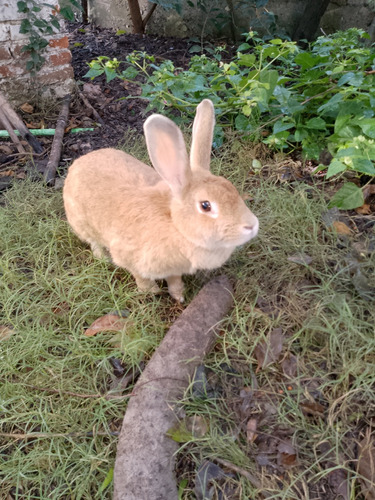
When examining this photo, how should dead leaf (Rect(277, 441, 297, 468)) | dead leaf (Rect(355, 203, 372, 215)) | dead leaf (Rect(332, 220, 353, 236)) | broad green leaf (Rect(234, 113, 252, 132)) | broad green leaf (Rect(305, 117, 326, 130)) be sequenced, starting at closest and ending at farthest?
dead leaf (Rect(277, 441, 297, 468))
dead leaf (Rect(332, 220, 353, 236))
dead leaf (Rect(355, 203, 372, 215))
broad green leaf (Rect(305, 117, 326, 130))
broad green leaf (Rect(234, 113, 252, 132))

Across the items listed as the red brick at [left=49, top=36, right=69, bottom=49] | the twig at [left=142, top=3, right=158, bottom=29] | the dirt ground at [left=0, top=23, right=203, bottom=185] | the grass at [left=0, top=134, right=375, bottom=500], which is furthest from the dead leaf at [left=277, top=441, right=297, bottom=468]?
the twig at [left=142, top=3, right=158, bottom=29]

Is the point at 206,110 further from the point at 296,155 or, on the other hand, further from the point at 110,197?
the point at 296,155

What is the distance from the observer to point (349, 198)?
93.5 inches

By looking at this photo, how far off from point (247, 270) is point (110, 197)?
2.89ft

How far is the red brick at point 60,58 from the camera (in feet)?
13.6

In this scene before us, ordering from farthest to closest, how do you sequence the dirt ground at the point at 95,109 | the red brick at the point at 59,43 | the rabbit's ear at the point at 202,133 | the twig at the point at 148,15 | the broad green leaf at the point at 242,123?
the twig at the point at 148,15 → the red brick at the point at 59,43 → the dirt ground at the point at 95,109 → the broad green leaf at the point at 242,123 → the rabbit's ear at the point at 202,133

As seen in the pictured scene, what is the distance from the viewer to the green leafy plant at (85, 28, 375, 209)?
2551 mm

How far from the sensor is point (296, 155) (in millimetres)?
3219

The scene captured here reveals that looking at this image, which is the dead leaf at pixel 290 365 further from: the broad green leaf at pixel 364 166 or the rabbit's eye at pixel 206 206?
the broad green leaf at pixel 364 166

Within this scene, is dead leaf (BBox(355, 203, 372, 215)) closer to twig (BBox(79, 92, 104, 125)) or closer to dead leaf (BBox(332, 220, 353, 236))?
dead leaf (BBox(332, 220, 353, 236))

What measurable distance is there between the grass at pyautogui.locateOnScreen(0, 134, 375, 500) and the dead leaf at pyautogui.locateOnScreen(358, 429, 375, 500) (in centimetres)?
3

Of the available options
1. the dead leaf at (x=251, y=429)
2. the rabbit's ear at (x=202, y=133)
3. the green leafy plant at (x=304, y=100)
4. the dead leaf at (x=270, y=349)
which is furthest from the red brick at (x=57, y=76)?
the dead leaf at (x=251, y=429)

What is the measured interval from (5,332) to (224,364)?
121 cm

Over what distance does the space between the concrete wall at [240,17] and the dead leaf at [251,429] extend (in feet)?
15.1
